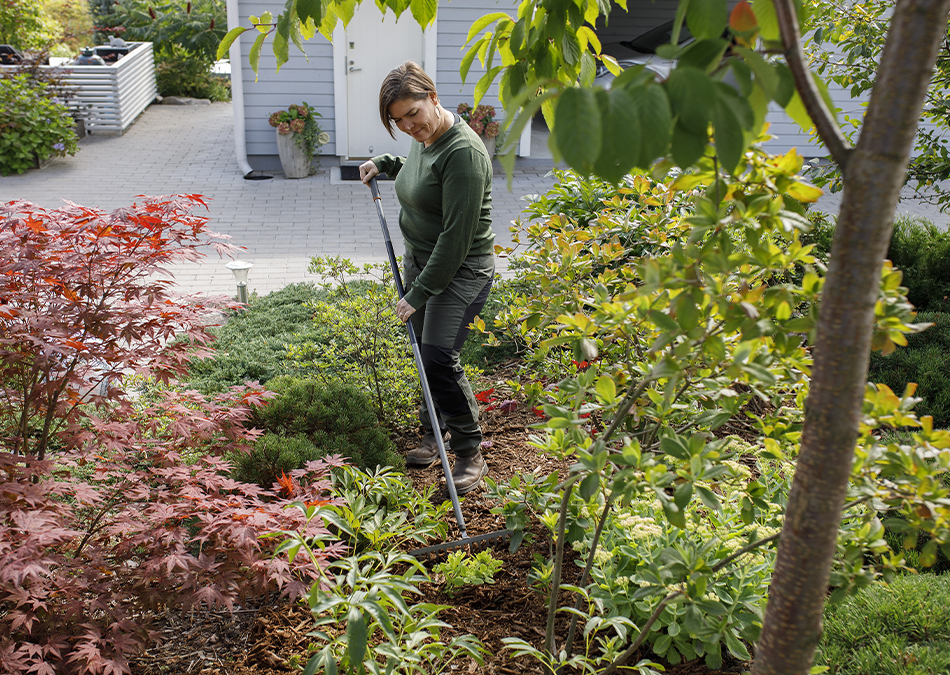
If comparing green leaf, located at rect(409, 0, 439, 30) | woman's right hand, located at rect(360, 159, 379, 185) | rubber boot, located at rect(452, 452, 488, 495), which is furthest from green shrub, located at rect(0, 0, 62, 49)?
green leaf, located at rect(409, 0, 439, 30)

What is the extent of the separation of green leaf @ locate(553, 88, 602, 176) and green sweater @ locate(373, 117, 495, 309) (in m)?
2.17

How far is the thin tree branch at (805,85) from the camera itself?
1.09 meters

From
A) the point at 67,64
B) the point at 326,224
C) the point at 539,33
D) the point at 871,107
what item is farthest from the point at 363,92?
the point at 871,107

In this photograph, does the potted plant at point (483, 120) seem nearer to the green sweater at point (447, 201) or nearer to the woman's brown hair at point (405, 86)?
the green sweater at point (447, 201)

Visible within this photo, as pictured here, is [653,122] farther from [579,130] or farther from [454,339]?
[454,339]

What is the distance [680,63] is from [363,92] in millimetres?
10608

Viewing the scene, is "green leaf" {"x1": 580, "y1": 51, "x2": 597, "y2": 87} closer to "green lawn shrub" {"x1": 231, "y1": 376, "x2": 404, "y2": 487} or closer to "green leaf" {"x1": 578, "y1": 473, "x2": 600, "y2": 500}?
"green leaf" {"x1": 578, "y1": 473, "x2": 600, "y2": 500}

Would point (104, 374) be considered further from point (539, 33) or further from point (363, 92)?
point (363, 92)

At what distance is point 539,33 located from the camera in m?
1.90

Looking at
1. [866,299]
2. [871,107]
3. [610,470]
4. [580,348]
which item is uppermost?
[871,107]

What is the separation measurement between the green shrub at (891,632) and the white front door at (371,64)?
9485mm

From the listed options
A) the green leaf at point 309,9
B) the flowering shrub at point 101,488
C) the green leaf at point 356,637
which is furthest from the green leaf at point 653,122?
the flowering shrub at point 101,488

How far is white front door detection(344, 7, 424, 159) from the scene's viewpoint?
34.4 ft

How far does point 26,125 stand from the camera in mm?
10414
